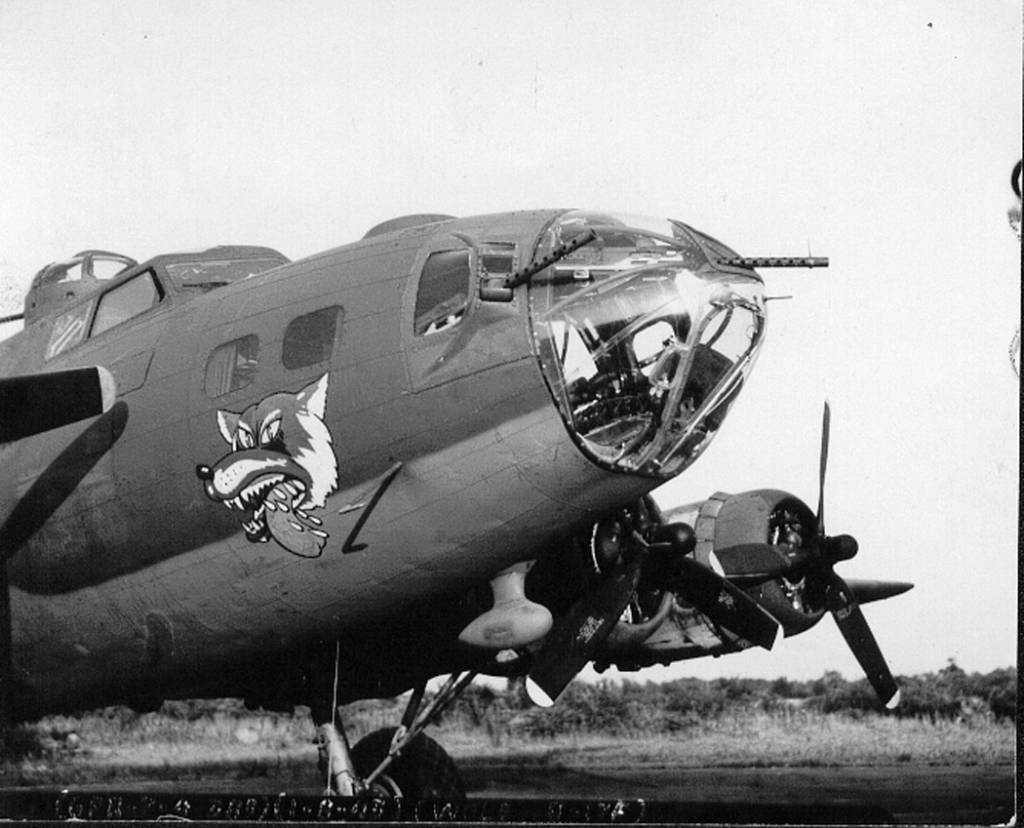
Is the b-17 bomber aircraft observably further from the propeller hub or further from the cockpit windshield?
the propeller hub

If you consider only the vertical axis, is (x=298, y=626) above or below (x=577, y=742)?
above

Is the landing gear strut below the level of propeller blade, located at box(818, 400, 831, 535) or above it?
below

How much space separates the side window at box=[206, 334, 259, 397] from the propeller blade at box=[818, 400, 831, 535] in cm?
527

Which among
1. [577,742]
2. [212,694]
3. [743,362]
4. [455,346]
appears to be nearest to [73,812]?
[212,694]

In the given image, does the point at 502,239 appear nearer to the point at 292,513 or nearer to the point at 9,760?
the point at 292,513

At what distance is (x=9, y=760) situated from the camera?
16109mm

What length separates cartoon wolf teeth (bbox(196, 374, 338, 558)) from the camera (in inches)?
328

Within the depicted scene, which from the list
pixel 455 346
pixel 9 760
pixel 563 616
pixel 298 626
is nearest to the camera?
pixel 455 346

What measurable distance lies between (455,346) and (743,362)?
185cm

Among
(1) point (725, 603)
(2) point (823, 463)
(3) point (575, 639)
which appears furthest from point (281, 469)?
(2) point (823, 463)

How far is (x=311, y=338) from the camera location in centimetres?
851

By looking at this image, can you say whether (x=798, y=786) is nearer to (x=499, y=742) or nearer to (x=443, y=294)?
(x=499, y=742)

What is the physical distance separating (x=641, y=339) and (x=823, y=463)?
162 inches

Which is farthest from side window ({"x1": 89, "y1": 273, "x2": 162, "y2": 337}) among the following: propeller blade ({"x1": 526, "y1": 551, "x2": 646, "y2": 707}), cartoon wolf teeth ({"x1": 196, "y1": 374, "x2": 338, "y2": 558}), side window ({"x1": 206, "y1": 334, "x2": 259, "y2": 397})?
propeller blade ({"x1": 526, "y1": 551, "x2": 646, "y2": 707})
